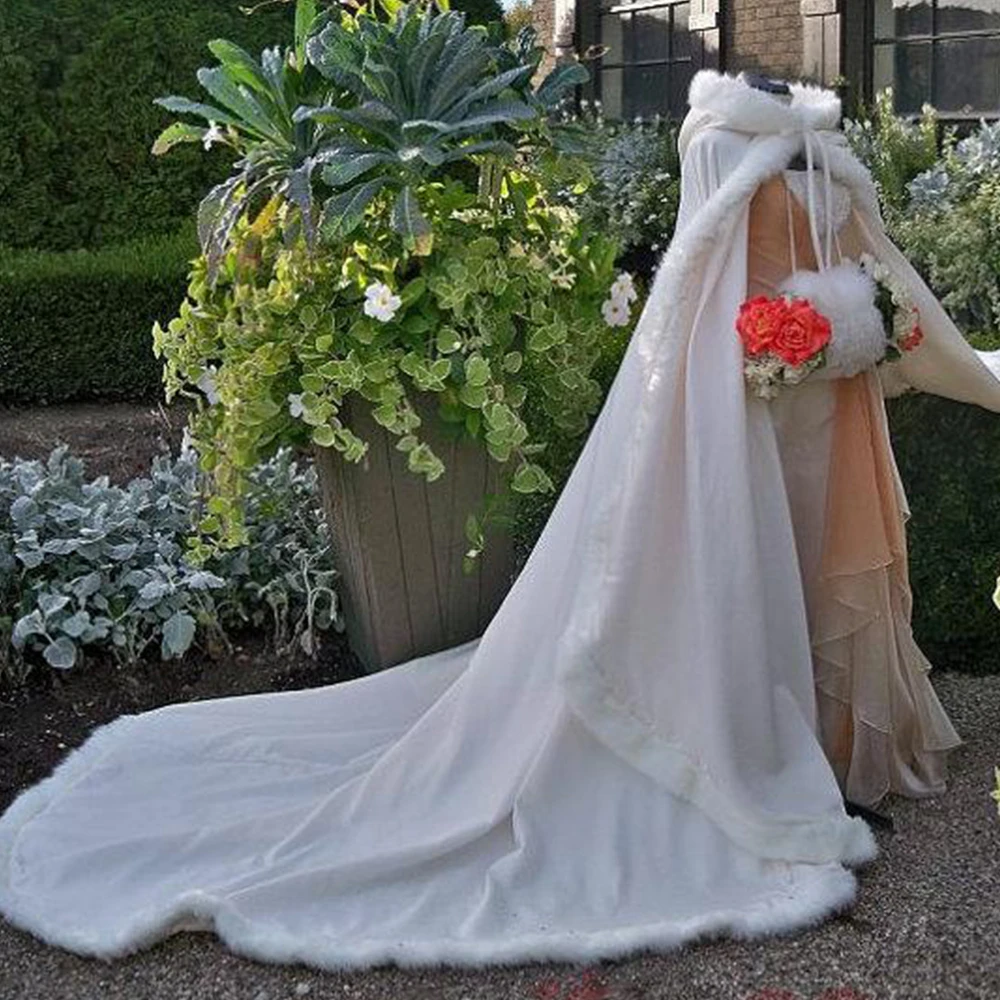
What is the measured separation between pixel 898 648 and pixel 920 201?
525 cm

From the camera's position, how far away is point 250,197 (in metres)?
3.87

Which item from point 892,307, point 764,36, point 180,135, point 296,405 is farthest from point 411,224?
point 764,36

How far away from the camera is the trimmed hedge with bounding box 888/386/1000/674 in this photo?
4098 mm

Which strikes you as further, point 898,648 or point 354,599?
point 354,599

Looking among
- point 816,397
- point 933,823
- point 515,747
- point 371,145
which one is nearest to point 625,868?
point 515,747

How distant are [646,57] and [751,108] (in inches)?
339

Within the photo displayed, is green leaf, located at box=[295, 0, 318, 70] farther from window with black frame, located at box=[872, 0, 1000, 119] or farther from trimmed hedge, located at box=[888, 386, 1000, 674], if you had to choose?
window with black frame, located at box=[872, 0, 1000, 119]

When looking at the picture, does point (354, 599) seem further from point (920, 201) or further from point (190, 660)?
point (920, 201)

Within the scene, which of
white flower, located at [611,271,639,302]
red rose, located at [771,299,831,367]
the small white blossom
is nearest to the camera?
red rose, located at [771,299,831,367]

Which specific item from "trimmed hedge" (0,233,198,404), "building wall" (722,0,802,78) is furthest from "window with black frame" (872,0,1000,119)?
"trimmed hedge" (0,233,198,404)

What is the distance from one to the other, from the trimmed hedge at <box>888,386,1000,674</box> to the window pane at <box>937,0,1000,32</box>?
5.50 meters

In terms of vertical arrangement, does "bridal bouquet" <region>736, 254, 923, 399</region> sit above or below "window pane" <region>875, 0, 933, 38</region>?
below

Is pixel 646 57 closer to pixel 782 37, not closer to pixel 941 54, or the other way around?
pixel 782 37

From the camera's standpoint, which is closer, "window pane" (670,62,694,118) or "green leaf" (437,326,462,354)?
"green leaf" (437,326,462,354)
